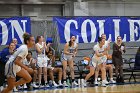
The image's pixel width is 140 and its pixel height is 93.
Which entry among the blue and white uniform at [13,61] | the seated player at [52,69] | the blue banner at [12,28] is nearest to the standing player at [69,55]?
the seated player at [52,69]

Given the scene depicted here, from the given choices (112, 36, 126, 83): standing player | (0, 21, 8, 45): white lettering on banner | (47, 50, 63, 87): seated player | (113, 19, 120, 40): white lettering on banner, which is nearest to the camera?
(47, 50, 63, 87): seated player

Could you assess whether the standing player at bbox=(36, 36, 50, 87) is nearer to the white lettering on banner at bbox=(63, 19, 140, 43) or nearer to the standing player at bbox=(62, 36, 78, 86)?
the standing player at bbox=(62, 36, 78, 86)

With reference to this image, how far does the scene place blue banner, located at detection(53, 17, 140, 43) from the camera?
1532 centimetres

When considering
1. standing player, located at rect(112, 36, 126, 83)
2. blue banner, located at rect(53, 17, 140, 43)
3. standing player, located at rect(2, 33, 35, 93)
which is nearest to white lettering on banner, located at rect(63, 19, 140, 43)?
blue banner, located at rect(53, 17, 140, 43)

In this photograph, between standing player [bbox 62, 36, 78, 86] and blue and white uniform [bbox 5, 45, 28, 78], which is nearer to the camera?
blue and white uniform [bbox 5, 45, 28, 78]

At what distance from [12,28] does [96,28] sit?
12.1ft

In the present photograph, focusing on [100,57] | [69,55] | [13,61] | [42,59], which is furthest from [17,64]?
[100,57]

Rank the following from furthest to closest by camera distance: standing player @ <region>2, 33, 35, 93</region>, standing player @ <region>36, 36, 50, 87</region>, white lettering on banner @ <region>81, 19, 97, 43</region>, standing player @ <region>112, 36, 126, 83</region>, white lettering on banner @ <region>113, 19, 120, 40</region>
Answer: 1. white lettering on banner @ <region>113, 19, 120, 40</region>
2. white lettering on banner @ <region>81, 19, 97, 43</region>
3. standing player @ <region>112, 36, 126, 83</region>
4. standing player @ <region>36, 36, 50, 87</region>
5. standing player @ <region>2, 33, 35, 93</region>

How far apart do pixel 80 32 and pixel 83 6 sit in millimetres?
3293

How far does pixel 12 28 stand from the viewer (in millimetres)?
14734

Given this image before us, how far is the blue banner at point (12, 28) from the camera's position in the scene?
47.8ft

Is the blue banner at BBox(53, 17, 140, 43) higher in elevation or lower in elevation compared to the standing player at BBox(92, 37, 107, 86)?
higher

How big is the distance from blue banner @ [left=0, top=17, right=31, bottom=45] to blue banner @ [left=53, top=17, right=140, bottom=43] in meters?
1.28

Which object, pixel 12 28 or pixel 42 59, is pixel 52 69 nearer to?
pixel 42 59
